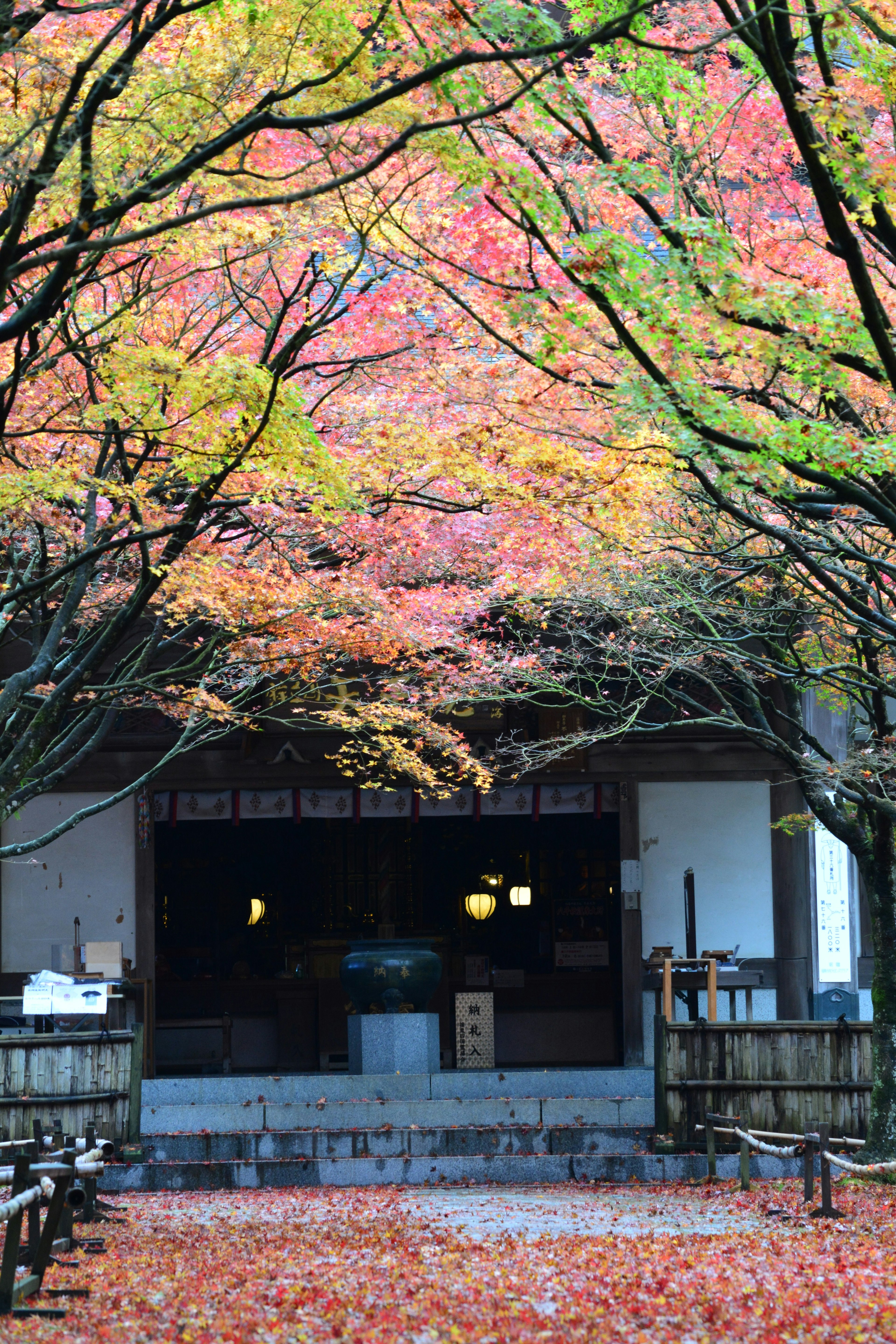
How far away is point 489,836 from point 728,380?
1308cm

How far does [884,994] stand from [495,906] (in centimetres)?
917

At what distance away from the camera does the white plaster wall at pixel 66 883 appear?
17.4 meters

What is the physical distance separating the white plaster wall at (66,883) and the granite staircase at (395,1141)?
3368 millimetres

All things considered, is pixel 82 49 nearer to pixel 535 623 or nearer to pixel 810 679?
pixel 810 679

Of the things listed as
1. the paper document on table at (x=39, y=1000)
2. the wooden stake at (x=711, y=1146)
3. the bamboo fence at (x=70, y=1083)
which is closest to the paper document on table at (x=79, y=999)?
the paper document on table at (x=39, y=1000)

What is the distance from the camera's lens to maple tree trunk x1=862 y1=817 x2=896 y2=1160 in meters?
11.9

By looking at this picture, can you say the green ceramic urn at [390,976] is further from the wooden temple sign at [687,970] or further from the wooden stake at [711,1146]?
the wooden stake at [711,1146]

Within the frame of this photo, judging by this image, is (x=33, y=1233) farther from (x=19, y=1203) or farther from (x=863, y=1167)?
(x=863, y=1167)

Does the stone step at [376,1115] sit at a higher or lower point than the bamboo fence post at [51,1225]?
lower

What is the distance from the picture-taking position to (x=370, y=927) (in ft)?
68.8

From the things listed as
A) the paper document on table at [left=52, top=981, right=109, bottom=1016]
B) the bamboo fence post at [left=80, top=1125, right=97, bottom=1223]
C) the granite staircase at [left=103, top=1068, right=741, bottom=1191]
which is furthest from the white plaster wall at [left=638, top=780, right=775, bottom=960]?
the bamboo fence post at [left=80, top=1125, right=97, bottom=1223]

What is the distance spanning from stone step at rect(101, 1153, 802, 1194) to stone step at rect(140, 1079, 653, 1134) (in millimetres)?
737

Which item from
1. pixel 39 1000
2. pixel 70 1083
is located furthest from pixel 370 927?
pixel 70 1083

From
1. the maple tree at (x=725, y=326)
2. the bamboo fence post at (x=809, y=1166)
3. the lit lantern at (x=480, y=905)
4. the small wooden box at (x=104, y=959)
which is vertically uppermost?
the maple tree at (x=725, y=326)
